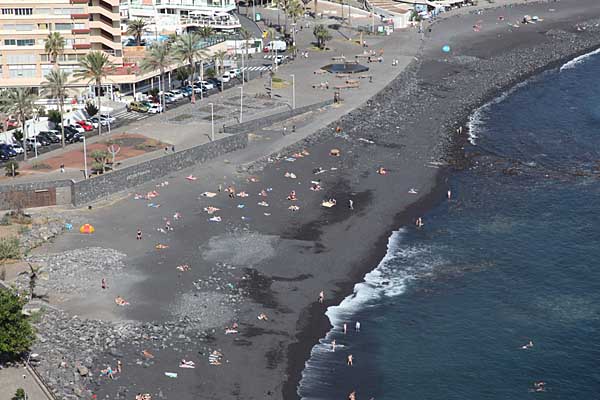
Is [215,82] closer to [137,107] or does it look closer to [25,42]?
[137,107]

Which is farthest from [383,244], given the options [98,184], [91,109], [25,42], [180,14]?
[180,14]

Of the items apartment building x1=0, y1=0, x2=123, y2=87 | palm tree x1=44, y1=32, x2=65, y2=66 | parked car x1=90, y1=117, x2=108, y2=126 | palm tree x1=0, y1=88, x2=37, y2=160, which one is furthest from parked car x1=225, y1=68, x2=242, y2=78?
palm tree x1=0, y1=88, x2=37, y2=160

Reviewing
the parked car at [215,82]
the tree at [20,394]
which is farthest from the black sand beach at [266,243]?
the parked car at [215,82]

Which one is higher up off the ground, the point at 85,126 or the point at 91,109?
the point at 91,109

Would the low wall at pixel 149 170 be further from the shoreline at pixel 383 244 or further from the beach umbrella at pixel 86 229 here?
the shoreline at pixel 383 244

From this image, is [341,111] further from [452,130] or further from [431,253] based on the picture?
[431,253]

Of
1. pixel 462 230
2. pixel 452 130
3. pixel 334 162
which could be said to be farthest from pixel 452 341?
pixel 452 130
